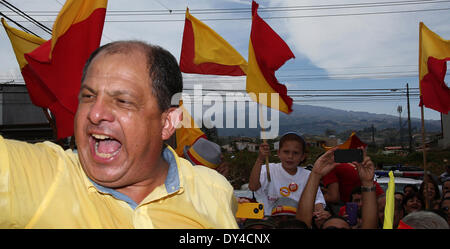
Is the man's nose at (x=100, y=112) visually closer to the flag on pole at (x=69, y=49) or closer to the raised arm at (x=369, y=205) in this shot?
the raised arm at (x=369, y=205)

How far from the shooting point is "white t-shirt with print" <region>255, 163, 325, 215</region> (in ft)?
14.1

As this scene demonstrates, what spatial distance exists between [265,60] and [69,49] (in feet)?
7.82

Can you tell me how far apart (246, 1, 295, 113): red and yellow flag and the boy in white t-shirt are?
55cm

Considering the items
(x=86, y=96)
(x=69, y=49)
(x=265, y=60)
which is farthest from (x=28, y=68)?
(x=86, y=96)

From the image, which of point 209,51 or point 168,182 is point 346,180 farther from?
point 168,182

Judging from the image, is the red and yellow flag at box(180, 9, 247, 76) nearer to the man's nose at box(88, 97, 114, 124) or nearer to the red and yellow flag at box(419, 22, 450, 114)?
the red and yellow flag at box(419, 22, 450, 114)

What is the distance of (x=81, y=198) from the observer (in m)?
1.45

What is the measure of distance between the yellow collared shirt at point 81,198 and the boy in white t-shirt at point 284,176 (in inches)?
97.5

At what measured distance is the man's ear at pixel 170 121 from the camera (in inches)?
68.7

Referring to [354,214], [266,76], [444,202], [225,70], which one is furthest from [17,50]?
[444,202]

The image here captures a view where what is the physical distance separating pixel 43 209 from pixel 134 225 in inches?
14.0

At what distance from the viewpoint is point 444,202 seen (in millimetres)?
4824

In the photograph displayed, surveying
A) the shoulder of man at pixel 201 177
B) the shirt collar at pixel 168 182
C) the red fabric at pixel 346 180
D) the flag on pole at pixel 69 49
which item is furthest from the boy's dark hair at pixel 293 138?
the shirt collar at pixel 168 182

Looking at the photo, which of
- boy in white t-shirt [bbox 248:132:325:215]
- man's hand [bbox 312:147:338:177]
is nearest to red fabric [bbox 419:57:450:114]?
boy in white t-shirt [bbox 248:132:325:215]
